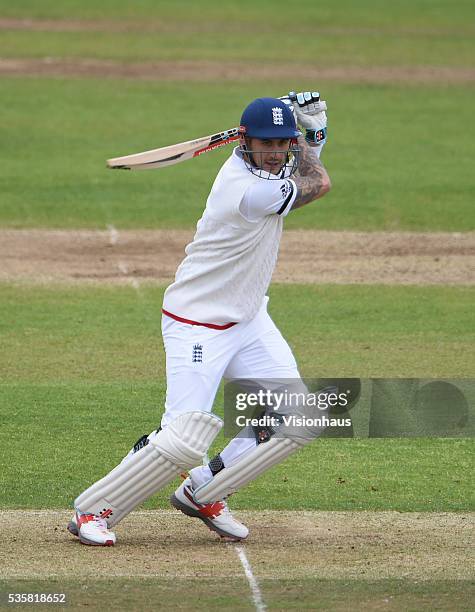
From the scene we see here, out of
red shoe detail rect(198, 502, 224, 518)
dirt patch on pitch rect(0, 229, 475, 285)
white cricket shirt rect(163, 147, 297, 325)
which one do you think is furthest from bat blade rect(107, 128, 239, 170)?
dirt patch on pitch rect(0, 229, 475, 285)

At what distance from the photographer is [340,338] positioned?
11336mm

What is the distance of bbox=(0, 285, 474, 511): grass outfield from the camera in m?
7.52

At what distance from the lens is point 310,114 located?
22.0 feet

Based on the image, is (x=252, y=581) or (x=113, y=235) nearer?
(x=252, y=581)

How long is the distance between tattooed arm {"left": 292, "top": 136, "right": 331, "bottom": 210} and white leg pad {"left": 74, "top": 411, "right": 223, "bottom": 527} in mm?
1116

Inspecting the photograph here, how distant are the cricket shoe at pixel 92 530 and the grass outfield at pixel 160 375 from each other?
753mm

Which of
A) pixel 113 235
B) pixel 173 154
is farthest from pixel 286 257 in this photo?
pixel 173 154

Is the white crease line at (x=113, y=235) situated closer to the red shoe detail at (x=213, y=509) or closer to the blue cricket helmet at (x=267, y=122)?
the red shoe detail at (x=213, y=509)

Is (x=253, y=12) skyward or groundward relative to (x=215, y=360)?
skyward

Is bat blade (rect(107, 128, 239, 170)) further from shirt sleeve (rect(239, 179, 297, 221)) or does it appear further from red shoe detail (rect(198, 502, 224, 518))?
red shoe detail (rect(198, 502, 224, 518))

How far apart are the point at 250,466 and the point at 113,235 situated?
30.0ft

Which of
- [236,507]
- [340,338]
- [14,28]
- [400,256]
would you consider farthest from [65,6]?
[236,507]

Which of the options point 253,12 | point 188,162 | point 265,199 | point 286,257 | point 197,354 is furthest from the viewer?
point 253,12

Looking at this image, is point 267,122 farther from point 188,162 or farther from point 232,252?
point 188,162
